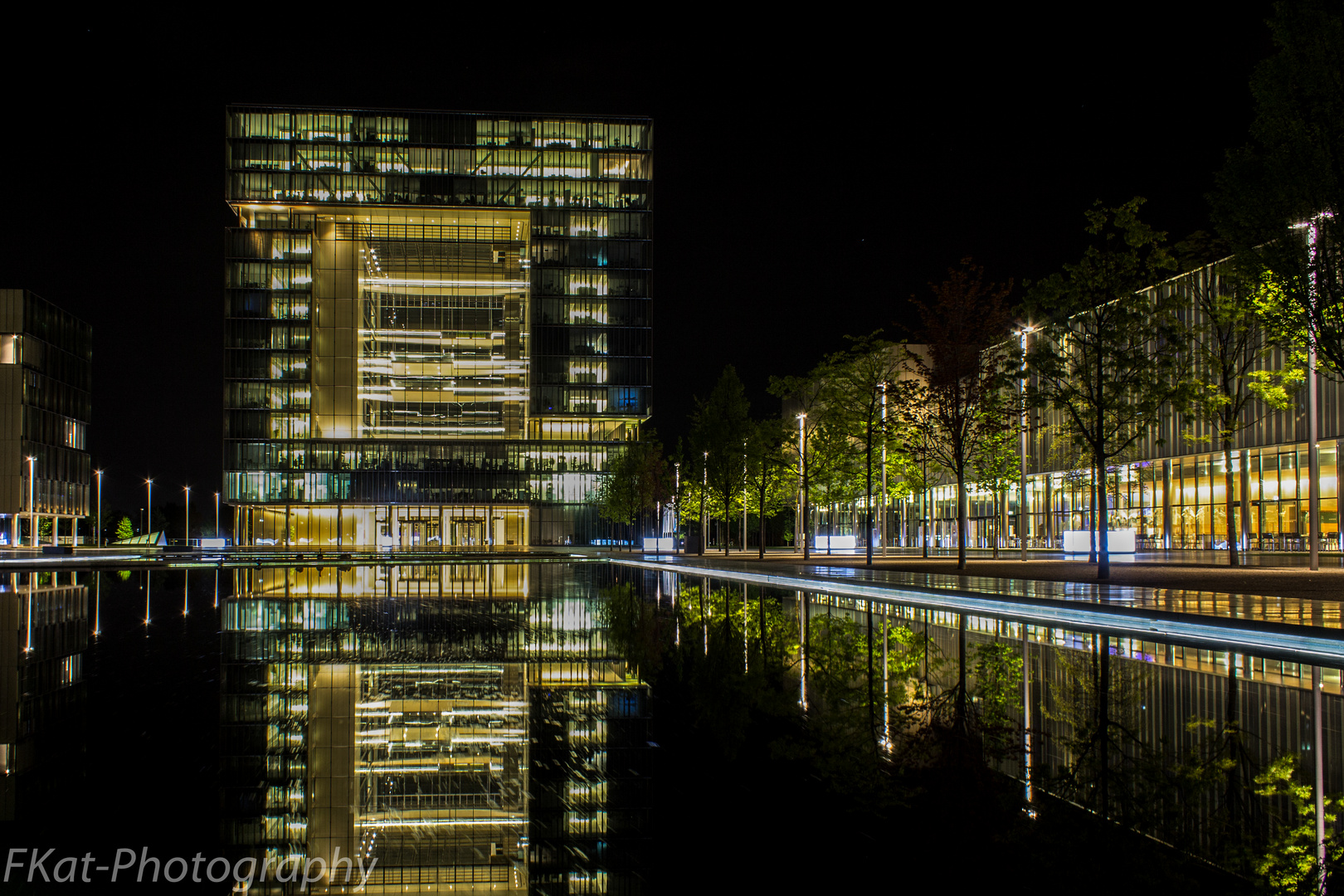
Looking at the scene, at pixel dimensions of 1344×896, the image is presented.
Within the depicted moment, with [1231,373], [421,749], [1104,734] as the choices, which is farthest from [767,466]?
[421,749]

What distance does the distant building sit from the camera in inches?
3841

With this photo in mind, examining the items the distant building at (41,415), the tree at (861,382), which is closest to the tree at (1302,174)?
the tree at (861,382)

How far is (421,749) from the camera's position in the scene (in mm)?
7457

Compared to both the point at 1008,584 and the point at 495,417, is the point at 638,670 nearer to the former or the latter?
the point at 1008,584

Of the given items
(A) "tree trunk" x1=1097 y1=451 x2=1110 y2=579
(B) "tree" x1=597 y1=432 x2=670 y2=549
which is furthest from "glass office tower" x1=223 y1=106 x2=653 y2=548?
(A) "tree trunk" x1=1097 y1=451 x2=1110 y2=579

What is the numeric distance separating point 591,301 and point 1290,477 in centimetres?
7131

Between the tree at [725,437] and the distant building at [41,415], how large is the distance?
77.8 meters

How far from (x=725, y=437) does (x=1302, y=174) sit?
38791mm

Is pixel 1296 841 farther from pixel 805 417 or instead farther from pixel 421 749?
pixel 805 417

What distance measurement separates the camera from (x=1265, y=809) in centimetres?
578

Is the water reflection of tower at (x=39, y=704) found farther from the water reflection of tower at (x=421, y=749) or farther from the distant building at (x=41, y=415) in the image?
the distant building at (x=41, y=415)

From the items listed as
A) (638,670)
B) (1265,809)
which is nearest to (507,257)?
(638,670)

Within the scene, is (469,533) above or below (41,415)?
below

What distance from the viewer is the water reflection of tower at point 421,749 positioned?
5.47 metres
